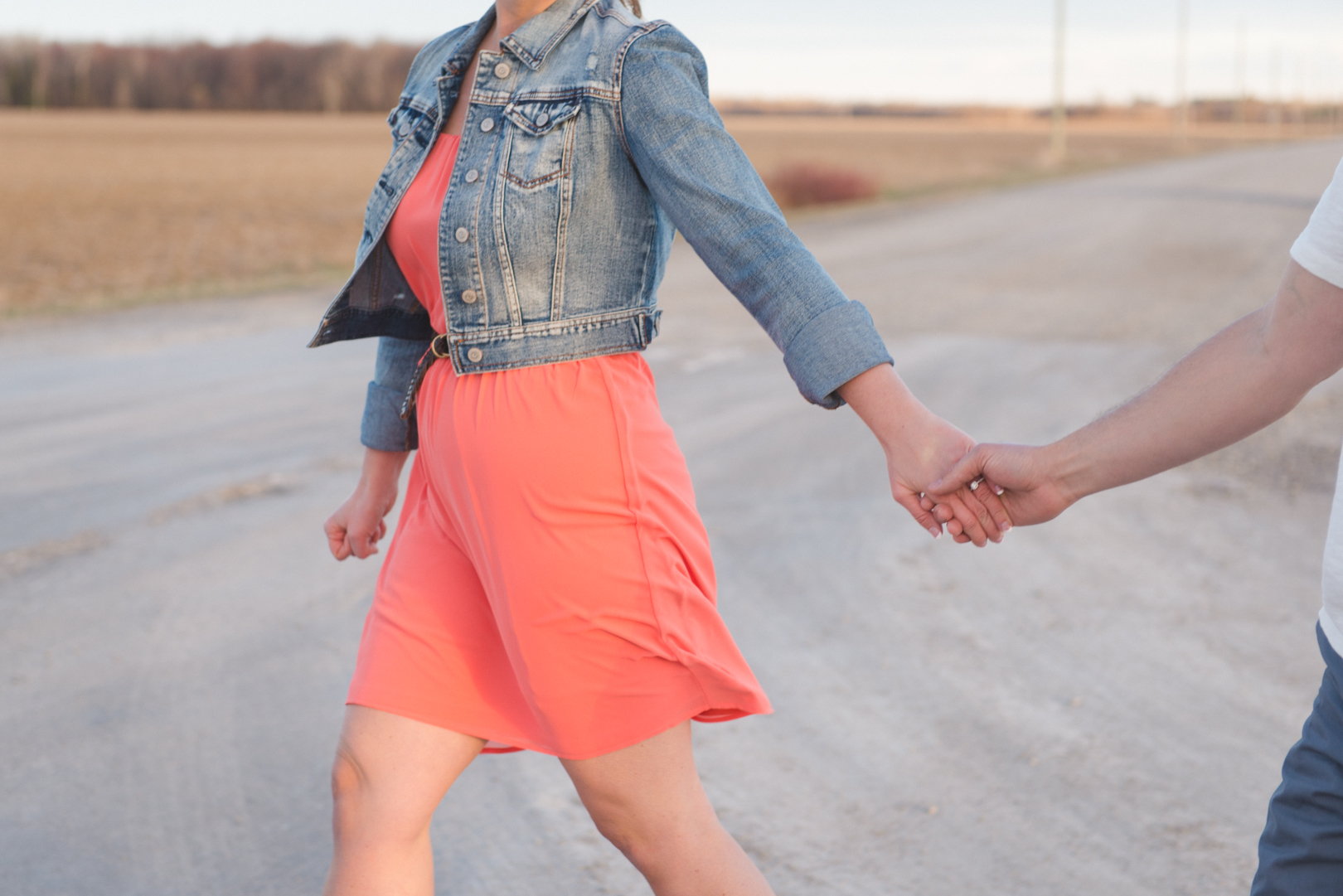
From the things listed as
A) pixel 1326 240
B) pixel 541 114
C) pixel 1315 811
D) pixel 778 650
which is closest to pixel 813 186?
pixel 778 650

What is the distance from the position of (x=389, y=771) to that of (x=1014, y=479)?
1027mm

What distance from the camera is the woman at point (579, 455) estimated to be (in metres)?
1.67

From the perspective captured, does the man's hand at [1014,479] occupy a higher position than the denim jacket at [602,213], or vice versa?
the denim jacket at [602,213]

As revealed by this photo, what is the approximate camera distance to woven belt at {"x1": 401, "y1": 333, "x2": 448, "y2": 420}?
1861mm

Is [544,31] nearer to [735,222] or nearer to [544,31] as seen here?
[544,31]

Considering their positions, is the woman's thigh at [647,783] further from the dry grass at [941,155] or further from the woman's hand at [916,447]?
the dry grass at [941,155]

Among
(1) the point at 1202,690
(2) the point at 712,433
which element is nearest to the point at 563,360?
(1) the point at 1202,690

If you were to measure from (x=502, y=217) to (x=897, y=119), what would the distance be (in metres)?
143

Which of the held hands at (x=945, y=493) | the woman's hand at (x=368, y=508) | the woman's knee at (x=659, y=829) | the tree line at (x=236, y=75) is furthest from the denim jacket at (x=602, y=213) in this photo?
the tree line at (x=236, y=75)

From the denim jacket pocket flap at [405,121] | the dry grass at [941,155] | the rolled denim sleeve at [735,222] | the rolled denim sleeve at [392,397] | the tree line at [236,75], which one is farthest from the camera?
the tree line at [236,75]

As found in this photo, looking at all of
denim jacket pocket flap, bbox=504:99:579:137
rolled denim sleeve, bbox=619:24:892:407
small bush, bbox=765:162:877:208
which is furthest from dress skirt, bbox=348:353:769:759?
small bush, bbox=765:162:877:208

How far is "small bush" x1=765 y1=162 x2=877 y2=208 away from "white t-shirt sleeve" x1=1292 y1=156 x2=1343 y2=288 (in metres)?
21.7

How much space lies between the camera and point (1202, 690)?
363 cm

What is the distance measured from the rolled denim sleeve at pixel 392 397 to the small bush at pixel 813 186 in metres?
21.1
